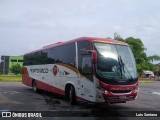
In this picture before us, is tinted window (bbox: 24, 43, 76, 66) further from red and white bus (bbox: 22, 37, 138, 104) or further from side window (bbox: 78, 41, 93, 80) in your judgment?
side window (bbox: 78, 41, 93, 80)

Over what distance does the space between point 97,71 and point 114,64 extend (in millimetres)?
864

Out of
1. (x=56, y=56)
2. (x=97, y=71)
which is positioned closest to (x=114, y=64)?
(x=97, y=71)

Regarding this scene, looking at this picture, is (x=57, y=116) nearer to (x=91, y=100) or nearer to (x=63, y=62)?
(x=91, y=100)

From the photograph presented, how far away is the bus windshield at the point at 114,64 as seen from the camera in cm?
1276

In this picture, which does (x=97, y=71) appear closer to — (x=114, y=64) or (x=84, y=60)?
(x=114, y=64)

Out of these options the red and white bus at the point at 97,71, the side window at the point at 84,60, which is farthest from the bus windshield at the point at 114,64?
the side window at the point at 84,60

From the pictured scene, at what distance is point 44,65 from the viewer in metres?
19.8

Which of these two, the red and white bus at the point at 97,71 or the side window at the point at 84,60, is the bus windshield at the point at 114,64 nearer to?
the red and white bus at the point at 97,71

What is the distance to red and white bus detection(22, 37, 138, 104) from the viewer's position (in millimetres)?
12641

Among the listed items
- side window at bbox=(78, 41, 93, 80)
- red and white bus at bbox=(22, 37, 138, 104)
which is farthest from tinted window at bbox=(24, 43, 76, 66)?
side window at bbox=(78, 41, 93, 80)

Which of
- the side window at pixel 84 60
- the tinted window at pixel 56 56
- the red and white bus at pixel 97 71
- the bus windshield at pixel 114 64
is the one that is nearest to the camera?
the red and white bus at pixel 97 71

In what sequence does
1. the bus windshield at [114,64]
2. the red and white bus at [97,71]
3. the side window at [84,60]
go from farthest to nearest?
the side window at [84,60], the bus windshield at [114,64], the red and white bus at [97,71]

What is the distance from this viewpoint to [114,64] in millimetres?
13031

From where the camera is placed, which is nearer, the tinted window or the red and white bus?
the red and white bus
